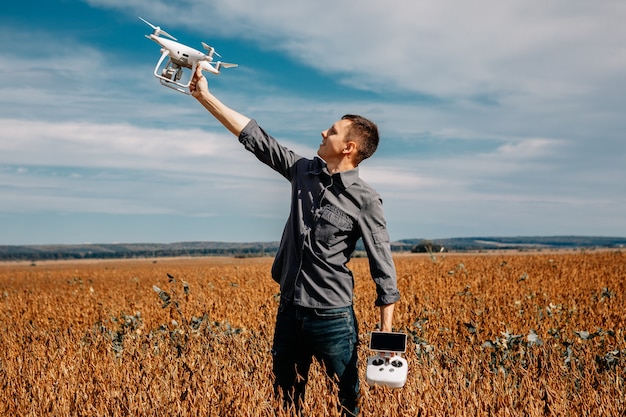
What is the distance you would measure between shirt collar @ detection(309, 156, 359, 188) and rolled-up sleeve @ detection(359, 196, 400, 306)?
17 cm

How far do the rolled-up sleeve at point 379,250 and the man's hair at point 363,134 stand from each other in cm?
28

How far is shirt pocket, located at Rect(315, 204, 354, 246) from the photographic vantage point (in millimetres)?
3244

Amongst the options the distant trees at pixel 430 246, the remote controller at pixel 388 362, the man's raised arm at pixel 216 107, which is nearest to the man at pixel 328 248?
the man's raised arm at pixel 216 107

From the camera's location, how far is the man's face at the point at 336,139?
3264 millimetres

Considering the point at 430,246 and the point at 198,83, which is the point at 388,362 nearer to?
the point at 198,83

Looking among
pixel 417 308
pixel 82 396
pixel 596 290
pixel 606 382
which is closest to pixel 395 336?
pixel 82 396

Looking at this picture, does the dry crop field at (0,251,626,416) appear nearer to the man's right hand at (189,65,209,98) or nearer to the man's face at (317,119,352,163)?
the man's face at (317,119,352,163)

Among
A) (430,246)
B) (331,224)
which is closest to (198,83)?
(331,224)

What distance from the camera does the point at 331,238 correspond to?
3271mm

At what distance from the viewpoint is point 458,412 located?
3.30m

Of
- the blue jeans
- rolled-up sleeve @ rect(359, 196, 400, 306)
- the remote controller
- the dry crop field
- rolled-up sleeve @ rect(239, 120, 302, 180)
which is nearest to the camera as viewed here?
the remote controller

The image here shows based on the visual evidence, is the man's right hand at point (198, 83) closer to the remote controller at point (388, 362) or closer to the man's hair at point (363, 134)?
the man's hair at point (363, 134)

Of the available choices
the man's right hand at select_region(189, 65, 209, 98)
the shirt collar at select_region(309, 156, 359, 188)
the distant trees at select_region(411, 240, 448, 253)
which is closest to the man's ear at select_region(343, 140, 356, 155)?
the shirt collar at select_region(309, 156, 359, 188)

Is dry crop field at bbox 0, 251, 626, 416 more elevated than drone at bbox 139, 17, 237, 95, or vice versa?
drone at bbox 139, 17, 237, 95
